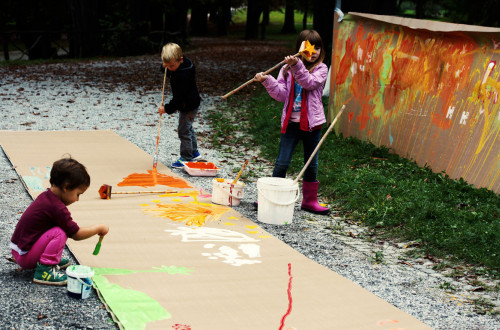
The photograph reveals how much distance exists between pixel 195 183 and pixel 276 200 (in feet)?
4.72

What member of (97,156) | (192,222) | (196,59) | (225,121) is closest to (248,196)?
(192,222)

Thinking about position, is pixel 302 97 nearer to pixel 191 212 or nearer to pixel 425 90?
pixel 191 212

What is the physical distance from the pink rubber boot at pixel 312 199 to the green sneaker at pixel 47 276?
2600mm

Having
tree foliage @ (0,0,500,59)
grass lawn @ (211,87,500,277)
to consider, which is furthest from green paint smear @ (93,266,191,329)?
tree foliage @ (0,0,500,59)

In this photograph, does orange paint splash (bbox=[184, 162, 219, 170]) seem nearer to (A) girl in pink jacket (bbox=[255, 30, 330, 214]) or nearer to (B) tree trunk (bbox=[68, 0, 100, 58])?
(A) girl in pink jacket (bbox=[255, 30, 330, 214])

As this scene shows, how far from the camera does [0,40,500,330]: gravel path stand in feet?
10.7

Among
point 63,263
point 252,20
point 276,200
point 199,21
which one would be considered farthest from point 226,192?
point 199,21

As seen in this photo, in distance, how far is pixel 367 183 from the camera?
6082 mm

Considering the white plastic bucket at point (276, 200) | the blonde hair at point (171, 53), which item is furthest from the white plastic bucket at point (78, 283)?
the blonde hair at point (171, 53)

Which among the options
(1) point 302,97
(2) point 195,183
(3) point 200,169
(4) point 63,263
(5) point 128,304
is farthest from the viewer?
(3) point 200,169

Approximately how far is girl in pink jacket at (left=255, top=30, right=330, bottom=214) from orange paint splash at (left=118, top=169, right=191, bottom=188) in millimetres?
1231

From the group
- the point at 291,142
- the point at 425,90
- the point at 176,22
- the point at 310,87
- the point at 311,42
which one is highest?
the point at 311,42

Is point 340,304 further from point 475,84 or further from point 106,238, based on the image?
point 475,84

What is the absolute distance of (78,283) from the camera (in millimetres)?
3334
